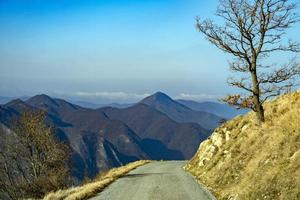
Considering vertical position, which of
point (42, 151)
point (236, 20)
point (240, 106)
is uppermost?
point (236, 20)

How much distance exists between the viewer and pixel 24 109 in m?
57.7

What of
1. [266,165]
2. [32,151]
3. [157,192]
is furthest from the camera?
[32,151]

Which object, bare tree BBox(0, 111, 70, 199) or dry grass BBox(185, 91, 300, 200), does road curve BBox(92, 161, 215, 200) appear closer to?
dry grass BBox(185, 91, 300, 200)

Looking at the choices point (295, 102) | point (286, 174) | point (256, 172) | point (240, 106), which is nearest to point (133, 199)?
point (256, 172)

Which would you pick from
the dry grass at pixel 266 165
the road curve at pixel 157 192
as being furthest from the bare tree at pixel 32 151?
the dry grass at pixel 266 165

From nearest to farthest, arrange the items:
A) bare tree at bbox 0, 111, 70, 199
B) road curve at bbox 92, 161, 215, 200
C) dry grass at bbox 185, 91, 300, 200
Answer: dry grass at bbox 185, 91, 300, 200, road curve at bbox 92, 161, 215, 200, bare tree at bbox 0, 111, 70, 199

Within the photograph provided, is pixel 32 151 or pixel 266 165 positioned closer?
pixel 266 165

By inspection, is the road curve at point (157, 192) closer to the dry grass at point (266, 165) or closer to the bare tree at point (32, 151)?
the dry grass at point (266, 165)

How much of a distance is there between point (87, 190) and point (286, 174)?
1151 centimetres

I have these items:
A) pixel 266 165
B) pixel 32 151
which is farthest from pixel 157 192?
pixel 32 151

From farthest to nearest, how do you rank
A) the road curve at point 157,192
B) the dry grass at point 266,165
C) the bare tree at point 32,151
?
the bare tree at point 32,151 → the road curve at point 157,192 → the dry grass at point 266,165

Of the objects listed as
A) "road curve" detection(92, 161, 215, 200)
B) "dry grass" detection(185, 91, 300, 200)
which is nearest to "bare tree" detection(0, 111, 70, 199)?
"road curve" detection(92, 161, 215, 200)

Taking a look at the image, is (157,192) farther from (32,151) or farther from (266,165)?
(32,151)

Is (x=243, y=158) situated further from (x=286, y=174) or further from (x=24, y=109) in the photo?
(x=24, y=109)
